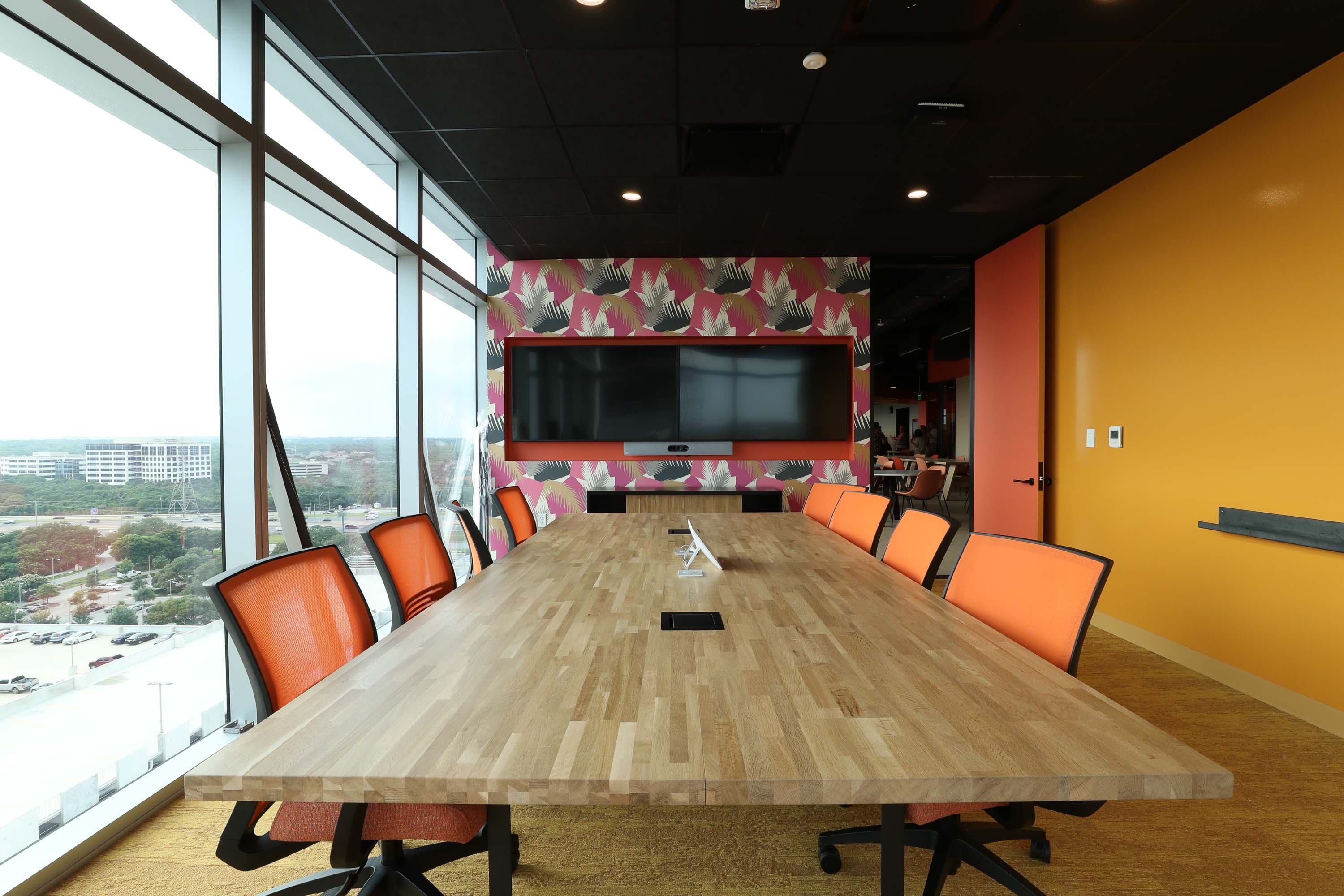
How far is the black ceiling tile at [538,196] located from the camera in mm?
4262

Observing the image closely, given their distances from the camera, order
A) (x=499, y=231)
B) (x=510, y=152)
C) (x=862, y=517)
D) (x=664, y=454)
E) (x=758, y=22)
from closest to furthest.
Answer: (x=758, y=22)
(x=862, y=517)
(x=510, y=152)
(x=499, y=231)
(x=664, y=454)

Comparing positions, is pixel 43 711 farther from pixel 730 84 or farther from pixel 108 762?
pixel 730 84

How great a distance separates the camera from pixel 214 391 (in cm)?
261

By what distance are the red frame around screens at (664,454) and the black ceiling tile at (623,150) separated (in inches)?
85.4

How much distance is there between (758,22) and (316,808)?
10.2 ft

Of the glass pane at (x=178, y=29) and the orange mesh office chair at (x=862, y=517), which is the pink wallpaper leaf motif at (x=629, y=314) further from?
the glass pane at (x=178, y=29)

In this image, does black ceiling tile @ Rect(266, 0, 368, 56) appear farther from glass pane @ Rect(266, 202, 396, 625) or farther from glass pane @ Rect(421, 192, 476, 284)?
glass pane @ Rect(421, 192, 476, 284)

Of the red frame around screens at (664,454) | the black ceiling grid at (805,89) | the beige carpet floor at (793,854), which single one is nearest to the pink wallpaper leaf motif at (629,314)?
the red frame around screens at (664,454)

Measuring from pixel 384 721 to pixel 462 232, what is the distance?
527 cm

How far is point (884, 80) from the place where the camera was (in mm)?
2943

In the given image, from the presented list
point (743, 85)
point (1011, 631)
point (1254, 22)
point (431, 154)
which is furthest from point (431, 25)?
point (1254, 22)

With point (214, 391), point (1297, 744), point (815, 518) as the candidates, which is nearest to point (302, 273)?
point (214, 391)

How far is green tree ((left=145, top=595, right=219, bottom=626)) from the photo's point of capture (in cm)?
232

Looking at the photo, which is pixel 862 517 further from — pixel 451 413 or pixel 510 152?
pixel 451 413
